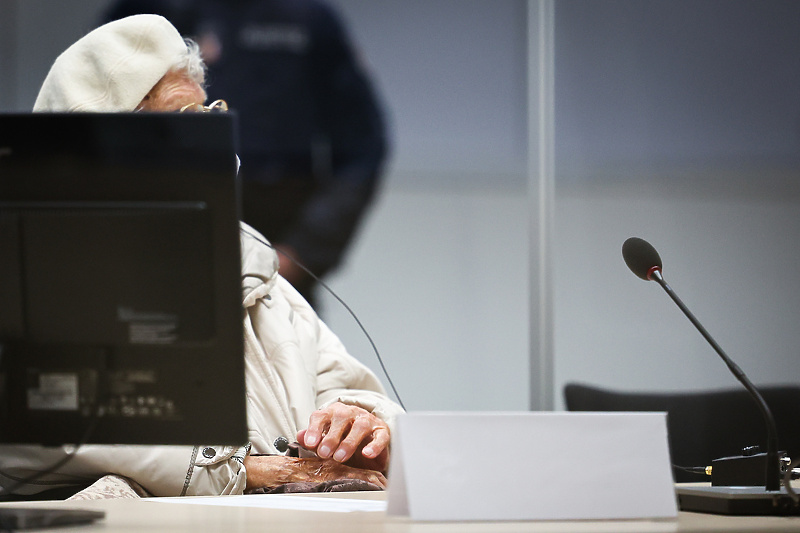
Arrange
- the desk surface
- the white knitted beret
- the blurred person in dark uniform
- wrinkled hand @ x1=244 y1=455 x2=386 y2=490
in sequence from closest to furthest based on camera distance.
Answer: the desk surface, wrinkled hand @ x1=244 y1=455 x2=386 y2=490, the white knitted beret, the blurred person in dark uniform


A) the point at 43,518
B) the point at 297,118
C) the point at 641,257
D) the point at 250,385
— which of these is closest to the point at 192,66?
the point at 250,385

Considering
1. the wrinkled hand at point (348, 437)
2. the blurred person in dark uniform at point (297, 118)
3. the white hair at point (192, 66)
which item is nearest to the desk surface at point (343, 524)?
the wrinkled hand at point (348, 437)

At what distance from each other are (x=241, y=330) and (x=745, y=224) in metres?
2.41

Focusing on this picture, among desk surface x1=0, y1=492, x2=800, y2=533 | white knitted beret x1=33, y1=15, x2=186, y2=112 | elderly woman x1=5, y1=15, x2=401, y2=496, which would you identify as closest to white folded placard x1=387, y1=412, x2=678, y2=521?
desk surface x1=0, y1=492, x2=800, y2=533

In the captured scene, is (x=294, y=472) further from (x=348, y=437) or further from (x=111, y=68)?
(x=111, y=68)

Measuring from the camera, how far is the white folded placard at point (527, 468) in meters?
0.74

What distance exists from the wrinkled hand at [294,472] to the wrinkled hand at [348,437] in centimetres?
2

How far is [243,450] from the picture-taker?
4.98 feet

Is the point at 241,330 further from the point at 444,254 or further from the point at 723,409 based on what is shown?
the point at 444,254

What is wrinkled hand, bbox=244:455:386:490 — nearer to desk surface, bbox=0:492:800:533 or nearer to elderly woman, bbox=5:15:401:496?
elderly woman, bbox=5:15:401:496

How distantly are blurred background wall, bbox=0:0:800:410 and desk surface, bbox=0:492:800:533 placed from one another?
2.03m

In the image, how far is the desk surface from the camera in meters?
0.71

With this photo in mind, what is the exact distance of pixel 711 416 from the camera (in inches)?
88.4

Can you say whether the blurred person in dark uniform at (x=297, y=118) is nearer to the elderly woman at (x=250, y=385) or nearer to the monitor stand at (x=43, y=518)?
the elderly woman at (x=250, y=385)
